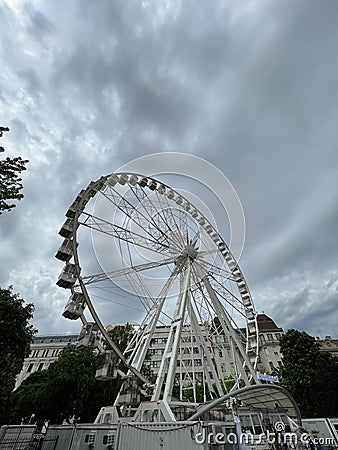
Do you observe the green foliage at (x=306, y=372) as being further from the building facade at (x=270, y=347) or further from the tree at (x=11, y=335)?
the tree at (x=11, y=335)

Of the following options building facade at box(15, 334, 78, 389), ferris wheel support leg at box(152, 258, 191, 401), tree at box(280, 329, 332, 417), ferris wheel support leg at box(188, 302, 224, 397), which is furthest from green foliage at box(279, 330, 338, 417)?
building facade at box(15, 334, 78, 389)

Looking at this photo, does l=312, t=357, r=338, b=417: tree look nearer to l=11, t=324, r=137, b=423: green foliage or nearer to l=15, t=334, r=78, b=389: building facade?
l=11, t=324, r=137, b=423: green foliage

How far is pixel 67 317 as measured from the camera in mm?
12203

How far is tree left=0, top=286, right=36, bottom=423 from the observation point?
1262 centimetres

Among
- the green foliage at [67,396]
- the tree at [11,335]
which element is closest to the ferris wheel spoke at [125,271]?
the tree at [11,335]

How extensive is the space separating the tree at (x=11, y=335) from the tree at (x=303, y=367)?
2231 cm

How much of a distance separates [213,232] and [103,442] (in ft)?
50.7

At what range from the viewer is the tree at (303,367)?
23542mm

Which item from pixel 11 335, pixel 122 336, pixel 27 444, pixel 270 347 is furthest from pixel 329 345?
pixel 11 335

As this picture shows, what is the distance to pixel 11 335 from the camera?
42.1ft

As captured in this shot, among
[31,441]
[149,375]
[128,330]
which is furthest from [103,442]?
[149,375]

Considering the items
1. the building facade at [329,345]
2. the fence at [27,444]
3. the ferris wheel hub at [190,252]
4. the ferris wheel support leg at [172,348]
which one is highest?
the building facade at [329,345]

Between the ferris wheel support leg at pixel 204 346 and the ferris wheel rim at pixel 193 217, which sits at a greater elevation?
the ferris wheel rim at pixel 193 217

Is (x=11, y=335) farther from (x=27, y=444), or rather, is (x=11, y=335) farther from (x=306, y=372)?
(x=306, y=372)
